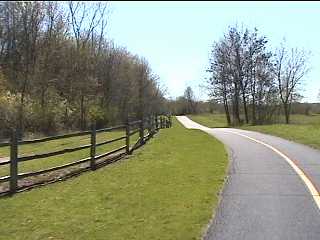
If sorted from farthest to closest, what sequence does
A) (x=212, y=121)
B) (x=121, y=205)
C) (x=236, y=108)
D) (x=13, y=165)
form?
(x=212, y=121) → (x=236, y=108) → (x=13, y=165) → (x=121, y=205)

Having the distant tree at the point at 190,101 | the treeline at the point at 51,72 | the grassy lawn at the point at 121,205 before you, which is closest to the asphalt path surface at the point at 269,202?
the grassy lawn at the point at 121,205

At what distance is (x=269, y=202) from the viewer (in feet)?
33.8

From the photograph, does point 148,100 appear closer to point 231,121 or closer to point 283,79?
point 231,121

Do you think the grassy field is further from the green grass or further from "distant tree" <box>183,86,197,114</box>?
"distant tree" <box>183,86,197,114</box>

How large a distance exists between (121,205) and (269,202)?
9.16 feet

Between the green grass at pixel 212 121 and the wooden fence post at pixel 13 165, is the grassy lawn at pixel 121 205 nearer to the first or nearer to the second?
the wooden fence post at pixel 13 165

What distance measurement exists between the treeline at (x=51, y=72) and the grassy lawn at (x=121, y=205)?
22.7 metres

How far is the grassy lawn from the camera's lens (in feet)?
26.5

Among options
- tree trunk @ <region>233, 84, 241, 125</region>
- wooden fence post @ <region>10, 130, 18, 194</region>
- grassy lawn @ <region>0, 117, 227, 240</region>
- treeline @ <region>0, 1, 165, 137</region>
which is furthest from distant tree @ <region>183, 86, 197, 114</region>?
wooden fence post @ <region>10, 130, 18, 194</region>

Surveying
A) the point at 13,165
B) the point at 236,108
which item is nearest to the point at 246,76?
the point at 236,108

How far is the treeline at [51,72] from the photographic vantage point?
40.3 m

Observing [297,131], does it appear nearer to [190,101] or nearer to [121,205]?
[121,205]

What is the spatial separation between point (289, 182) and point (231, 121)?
63.7m

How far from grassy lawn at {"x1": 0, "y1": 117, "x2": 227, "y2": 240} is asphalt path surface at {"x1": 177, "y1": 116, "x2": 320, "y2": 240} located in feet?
1.17
